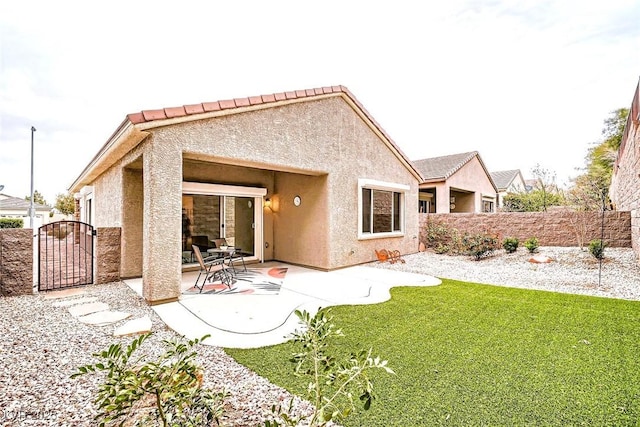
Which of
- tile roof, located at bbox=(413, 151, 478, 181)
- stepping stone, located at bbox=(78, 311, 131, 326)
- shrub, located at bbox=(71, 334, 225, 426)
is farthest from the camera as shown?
tile roof, located at bbox=(413, 151, 478, 181)

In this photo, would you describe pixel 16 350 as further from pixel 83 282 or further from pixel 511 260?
pixel 511 260

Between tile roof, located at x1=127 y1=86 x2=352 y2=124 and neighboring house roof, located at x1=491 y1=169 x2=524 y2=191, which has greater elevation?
neighboring house roof, located at x1=491 y1=169 x2=524 y2=191

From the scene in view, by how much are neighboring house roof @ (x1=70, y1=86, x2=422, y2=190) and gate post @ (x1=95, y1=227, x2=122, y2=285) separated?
7.23ft

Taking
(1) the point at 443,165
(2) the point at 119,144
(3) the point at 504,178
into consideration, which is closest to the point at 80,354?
(2) the point at 119,144

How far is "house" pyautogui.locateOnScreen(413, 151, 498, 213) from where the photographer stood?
20.9 metres

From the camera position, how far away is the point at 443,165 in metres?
23.3

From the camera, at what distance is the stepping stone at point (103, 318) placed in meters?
5.42

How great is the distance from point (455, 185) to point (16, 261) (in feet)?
74.3

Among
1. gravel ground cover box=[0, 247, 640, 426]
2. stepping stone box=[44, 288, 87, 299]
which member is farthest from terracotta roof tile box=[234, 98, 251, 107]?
stepping stone box=[44, 288, 87, 299]

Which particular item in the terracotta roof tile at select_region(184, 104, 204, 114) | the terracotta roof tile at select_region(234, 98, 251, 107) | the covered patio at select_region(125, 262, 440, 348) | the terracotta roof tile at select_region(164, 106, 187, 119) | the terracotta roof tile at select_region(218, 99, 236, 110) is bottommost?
the covered patio at select_region(125, 262, 440, 348)

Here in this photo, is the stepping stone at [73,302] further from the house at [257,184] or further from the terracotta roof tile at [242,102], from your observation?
the terracotta roof tile at [242,102]

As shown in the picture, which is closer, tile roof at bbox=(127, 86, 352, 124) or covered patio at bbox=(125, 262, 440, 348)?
covered patio at bbox=(125, 262, 440, 348)

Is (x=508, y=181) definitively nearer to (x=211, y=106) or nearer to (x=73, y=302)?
(x=211, y=106)

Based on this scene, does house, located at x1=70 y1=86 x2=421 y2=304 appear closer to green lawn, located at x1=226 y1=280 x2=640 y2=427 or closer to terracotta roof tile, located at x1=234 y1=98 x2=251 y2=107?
terracotta roof tile, located at x1=234 y1=98 x2=251 y2=107
